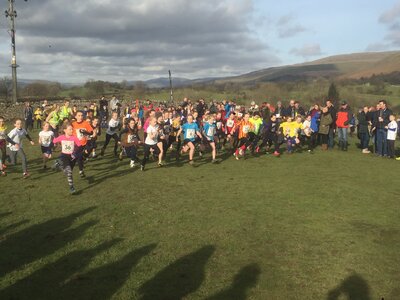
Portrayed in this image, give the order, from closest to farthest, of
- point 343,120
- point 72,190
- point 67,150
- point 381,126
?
point 72,190
point 67,150
point 381,126
point 343,120

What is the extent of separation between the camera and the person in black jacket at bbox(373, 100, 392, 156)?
55.8 feet


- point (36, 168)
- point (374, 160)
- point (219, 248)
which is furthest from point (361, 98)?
point (219, 248)

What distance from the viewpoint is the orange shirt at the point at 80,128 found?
45.4 ft

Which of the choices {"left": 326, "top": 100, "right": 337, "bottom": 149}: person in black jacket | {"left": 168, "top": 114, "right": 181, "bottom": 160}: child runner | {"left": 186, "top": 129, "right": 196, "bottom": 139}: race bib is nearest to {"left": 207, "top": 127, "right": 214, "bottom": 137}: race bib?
{"left": 186, "top": 129, "right": 196, "bottom": 139}: race bib

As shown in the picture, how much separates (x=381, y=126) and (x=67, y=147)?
1291 cm

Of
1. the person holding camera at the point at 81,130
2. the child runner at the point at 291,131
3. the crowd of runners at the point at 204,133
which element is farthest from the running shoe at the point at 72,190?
the child runner at the point at 291,131

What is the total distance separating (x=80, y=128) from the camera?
1414 centimetres

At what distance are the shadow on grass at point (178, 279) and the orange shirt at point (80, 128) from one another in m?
8.02

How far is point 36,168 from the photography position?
1499cm

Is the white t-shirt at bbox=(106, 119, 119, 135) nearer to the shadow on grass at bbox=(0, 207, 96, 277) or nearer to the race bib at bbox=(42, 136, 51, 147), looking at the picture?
the race bib at bbox=(42, 136, 51, 147)

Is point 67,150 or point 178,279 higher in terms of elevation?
point 67,150

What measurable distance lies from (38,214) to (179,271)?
451 cm

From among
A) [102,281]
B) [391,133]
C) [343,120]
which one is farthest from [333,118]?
[102,281]

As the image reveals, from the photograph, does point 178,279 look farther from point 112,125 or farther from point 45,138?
point 112,125
